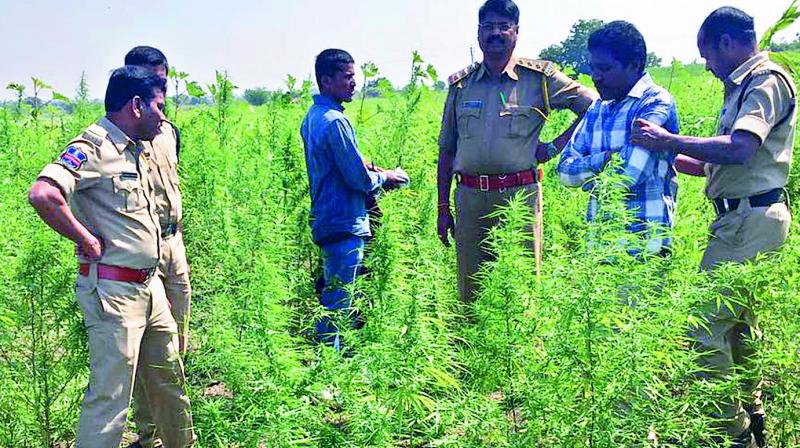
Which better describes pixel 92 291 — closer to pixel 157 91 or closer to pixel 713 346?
pixel 157 91

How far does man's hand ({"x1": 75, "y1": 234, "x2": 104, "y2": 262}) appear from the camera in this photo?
302 centimetres

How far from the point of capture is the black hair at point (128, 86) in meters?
3.23

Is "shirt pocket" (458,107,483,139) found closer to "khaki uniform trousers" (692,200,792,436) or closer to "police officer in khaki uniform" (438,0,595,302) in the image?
"police officer in khaki uniform" (438,0,595,302)

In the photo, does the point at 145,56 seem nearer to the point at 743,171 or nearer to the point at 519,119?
the point at 519,119

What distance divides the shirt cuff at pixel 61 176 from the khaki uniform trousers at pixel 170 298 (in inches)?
36.6

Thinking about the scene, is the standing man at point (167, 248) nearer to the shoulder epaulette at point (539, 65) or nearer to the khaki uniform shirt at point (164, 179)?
the khaki uniform shirt at point (164, 179)

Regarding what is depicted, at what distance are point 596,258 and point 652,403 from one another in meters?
0.66

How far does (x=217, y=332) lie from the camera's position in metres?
2.94

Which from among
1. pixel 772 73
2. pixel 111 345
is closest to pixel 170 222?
pixel 111 345

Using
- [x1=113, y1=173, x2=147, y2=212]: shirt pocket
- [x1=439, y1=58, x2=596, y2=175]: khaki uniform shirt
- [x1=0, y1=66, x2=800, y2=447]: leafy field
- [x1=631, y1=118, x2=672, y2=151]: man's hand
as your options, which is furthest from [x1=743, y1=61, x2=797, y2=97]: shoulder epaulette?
[x1=113, y1=173, x2=147, y2=212]: shirt pocket

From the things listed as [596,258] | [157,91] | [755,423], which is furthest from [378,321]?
[755,423]

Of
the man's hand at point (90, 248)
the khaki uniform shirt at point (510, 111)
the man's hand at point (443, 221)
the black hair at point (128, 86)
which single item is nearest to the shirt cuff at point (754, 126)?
the khaki uniform shirt at point (510, 111)

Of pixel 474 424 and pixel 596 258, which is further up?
pixel 596 258

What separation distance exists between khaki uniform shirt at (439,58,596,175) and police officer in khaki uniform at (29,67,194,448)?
2019 millimetres
